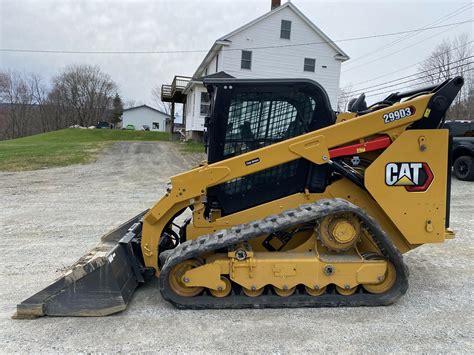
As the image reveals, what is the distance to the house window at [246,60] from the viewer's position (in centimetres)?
2428

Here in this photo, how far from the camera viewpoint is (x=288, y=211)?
12.8 ft

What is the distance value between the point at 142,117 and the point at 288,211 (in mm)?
76433

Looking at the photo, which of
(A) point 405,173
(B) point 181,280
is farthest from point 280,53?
(B) point 181,280

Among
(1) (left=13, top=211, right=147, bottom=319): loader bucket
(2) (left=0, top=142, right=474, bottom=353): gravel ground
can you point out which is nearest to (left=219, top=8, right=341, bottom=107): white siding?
(2) (left=0, top=142, right=474, bottom=353): gravel ground

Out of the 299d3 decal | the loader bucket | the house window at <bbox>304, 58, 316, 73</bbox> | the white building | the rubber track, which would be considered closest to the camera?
the loader bucket

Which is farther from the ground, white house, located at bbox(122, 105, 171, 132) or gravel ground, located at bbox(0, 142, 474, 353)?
white house, located at bbox(122, 105, 171, 132)

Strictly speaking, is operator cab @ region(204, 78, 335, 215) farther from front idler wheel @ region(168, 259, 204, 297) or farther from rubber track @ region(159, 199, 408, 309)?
front idler wheel @ region(168, 259, 204, 297)

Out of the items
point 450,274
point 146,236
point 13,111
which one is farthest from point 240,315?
point 13,111

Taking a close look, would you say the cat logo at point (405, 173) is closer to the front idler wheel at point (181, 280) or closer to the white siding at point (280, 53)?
the front idler wheel at point (181, 280)

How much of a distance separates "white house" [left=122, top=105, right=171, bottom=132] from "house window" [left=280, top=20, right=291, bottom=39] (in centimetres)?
5275

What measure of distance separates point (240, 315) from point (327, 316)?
0.81 metres

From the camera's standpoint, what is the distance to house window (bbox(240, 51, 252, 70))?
24.3 metres

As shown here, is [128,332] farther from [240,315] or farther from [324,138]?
[324,138]

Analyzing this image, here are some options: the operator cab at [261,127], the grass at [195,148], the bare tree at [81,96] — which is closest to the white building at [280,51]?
the grass at [195,148]
